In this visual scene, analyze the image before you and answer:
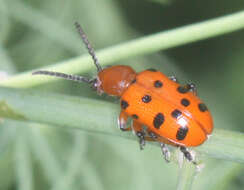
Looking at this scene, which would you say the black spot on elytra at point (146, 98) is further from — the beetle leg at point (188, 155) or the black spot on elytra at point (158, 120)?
the beetle leg at point (188, 155)

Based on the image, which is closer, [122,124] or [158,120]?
[122,124]

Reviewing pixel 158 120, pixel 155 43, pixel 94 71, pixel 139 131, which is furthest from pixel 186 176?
pixel 94 71

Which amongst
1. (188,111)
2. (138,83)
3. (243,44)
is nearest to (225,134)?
(188,111)

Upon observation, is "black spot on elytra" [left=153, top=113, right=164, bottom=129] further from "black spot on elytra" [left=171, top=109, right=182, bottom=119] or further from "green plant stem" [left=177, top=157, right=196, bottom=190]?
"green plant stem" [left=177, top=157, right=196, bottom=190]

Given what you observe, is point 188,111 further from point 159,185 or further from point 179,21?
point 179,21

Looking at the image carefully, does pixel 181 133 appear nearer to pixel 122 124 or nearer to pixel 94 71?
pixel 122 124

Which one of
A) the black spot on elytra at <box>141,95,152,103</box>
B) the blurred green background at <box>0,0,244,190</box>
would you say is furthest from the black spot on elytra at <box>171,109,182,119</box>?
the blurred green background at <box>0,0,244,190</box>

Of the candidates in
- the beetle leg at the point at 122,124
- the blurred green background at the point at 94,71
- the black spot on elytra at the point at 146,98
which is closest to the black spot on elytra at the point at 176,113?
the black spot on elytra at the point at 146,98
